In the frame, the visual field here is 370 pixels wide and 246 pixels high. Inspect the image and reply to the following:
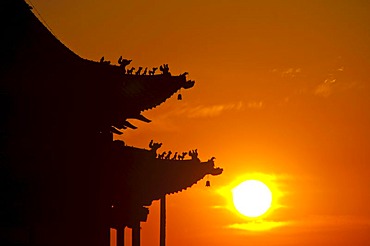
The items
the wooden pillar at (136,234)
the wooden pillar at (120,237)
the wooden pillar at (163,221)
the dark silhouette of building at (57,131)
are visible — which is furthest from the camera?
the wooden pillar at (163,221)

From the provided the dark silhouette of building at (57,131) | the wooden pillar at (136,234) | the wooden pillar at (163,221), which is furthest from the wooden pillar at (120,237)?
the wooden pillar at (163,221)

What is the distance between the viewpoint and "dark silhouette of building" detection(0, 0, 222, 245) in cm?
1873

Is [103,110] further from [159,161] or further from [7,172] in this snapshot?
[159,161]

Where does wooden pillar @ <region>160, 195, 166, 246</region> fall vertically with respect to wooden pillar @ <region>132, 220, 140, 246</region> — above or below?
above

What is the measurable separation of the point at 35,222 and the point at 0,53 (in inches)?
132

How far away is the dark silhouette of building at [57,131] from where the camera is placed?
61.5 feet

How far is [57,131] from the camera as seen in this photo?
1975cm

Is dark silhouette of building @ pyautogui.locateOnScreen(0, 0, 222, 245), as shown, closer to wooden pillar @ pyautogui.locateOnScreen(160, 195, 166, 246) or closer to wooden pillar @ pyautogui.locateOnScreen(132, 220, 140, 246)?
wooden pillar @ pyautogui.locateOnScreen(132, 220, 140, 246)

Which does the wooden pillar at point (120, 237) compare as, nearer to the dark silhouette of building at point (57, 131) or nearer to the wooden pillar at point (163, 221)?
the dark silhouette of building at point (57, 131)

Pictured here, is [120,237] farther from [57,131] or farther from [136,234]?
[57,131]

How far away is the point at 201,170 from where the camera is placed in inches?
1271

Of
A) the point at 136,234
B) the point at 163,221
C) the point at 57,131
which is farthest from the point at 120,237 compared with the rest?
the point at 57,131

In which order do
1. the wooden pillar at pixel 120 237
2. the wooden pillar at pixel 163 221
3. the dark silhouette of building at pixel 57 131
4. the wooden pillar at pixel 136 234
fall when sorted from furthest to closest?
the wooden pillar at pixel 163 221, the wooden pillar at pixel 136 234, the wooden pillar at pixel 120 237, the dark silhouette of building at pixel 57 131

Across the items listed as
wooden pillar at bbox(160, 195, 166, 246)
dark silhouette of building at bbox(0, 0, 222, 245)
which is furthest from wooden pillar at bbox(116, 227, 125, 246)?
wooden pillar at bbox(160, 195, 166, 246)
